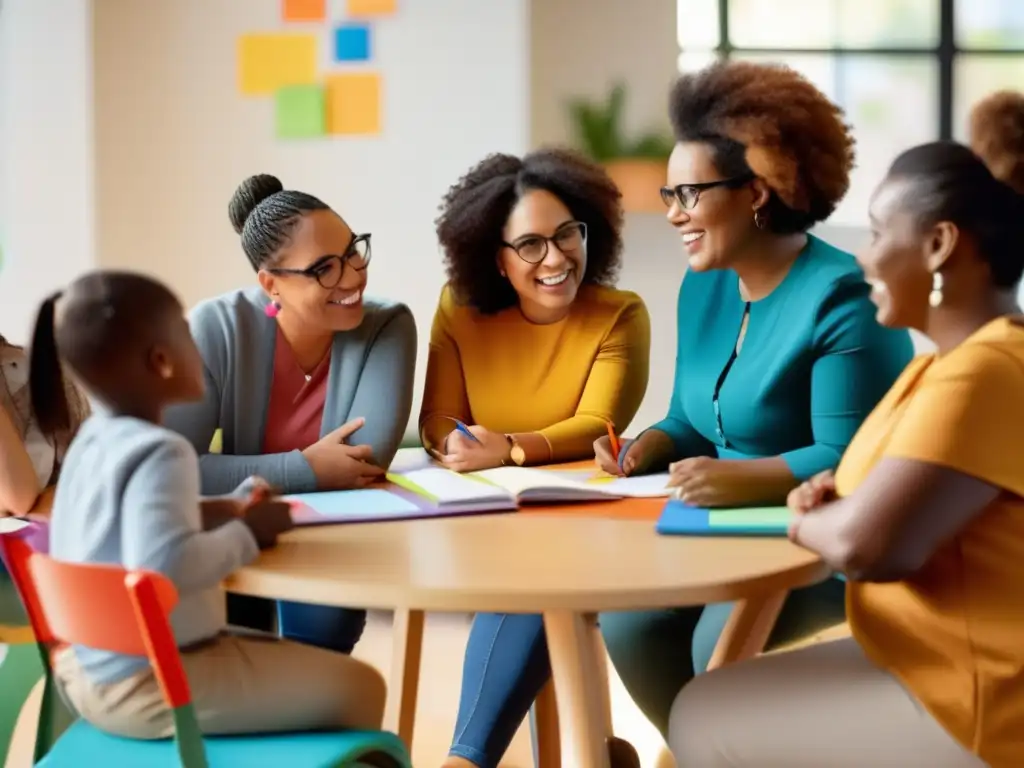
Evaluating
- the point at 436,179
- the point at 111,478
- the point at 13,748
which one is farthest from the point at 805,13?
the point at 111,478

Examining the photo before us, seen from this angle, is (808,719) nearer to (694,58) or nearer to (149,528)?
(149,528)

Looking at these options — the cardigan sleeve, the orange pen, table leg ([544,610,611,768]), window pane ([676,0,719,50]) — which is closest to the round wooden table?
table leg ([544,610,611,768])

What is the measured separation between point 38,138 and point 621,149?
1771 mm

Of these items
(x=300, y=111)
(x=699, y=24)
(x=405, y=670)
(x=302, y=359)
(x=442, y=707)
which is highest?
(x=699, y=24)

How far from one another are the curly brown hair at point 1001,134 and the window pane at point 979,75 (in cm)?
318

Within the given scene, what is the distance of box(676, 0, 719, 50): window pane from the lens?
4.32 meters

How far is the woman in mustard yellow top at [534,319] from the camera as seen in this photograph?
2.17 m

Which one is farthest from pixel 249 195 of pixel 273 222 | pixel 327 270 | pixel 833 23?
pixel 833 23

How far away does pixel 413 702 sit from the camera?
2141 mm

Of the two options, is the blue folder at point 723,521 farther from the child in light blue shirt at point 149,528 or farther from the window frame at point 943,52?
the window frame at point 943,52

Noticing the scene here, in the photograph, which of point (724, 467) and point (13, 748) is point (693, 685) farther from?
point (13, 748)

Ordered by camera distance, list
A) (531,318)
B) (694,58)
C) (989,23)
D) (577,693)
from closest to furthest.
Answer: (577,693) → (531,318) → (694,58) → (989,23)

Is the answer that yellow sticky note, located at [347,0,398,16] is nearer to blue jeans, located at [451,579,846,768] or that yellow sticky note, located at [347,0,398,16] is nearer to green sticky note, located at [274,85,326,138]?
green sticky note, located at [274,85,326,138]

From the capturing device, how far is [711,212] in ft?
6.32
